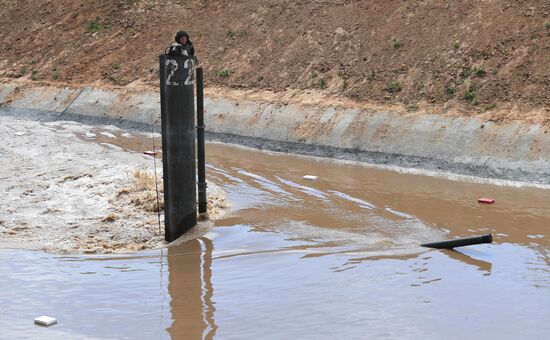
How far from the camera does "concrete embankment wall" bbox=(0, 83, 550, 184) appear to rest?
51.0 ft

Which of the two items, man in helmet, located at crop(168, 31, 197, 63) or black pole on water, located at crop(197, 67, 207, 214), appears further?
black pole on water, located at crop(197, 67, 207, 214)

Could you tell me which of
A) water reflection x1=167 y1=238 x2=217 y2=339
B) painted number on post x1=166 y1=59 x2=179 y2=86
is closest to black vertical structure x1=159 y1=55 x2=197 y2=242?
painted number on post x1=166 y1=59 x2=179 y2=86

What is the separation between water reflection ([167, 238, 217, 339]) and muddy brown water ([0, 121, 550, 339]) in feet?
0.07

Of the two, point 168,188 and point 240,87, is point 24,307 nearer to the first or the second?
point 168,188

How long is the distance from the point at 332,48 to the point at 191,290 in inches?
513

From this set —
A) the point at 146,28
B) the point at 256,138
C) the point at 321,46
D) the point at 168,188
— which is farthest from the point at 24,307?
the point at 146,28

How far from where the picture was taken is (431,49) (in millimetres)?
19188

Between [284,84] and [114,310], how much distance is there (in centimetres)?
1301

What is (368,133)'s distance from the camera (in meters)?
17.7

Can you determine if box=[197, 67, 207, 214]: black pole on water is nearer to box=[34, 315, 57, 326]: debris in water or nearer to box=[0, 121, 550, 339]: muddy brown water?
box=[0, 121, 550, 339]: muddy brown water

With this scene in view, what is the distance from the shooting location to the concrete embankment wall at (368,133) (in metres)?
15.5

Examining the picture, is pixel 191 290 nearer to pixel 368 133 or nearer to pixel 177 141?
pixel 177 141

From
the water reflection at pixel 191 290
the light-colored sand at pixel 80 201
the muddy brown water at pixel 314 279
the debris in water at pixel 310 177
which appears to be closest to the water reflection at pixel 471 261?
the muddy brown water at pixel 314 279

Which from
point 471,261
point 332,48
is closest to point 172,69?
point 471,261
